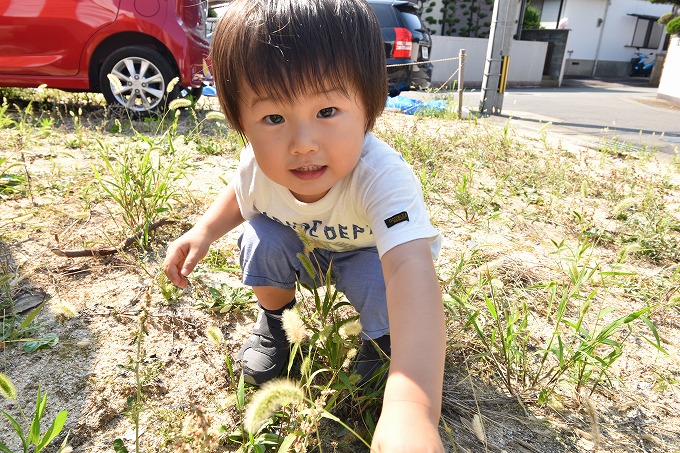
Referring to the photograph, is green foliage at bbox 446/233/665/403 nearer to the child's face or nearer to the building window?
the child's face

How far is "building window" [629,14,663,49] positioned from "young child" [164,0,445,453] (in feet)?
99.5

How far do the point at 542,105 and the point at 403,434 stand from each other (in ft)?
34.9

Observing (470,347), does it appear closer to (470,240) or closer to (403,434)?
(403,434)

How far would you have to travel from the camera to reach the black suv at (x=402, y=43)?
23.9 feet

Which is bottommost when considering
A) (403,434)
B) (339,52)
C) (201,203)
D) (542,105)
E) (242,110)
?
(542,105)

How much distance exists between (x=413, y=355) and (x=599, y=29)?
28.3 m

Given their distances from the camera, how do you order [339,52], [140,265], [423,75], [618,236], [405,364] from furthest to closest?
[423,75], [618,236], [140,265], [339,52], [405,364]

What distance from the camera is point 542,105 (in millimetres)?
10219

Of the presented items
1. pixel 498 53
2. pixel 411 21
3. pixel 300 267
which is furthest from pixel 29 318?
pixel 411 21

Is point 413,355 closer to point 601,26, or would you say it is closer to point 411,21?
point 411,21

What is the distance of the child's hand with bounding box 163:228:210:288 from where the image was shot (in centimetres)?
142

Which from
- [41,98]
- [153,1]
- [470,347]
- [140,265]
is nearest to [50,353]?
[140,265]

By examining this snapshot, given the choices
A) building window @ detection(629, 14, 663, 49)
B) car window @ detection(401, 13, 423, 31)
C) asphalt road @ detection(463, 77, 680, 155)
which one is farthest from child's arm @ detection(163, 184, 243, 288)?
building window @ detection(629, 14, 663, 49)

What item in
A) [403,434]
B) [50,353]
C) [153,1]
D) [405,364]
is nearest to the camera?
[403,434]
